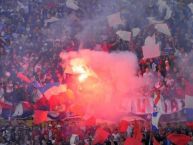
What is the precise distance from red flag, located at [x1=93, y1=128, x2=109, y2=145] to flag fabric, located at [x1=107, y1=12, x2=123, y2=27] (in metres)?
2.48

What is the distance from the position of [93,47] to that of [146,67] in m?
1.21

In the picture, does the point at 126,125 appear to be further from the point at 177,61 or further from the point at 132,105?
the point at 177,61

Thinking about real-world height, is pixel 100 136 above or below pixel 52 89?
below

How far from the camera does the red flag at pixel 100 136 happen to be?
940 centimetres

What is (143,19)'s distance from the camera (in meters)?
10.7

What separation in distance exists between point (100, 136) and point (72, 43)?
221 cm

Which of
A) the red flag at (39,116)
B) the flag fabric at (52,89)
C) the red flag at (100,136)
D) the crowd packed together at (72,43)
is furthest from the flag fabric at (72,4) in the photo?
the red flag at (100,136)

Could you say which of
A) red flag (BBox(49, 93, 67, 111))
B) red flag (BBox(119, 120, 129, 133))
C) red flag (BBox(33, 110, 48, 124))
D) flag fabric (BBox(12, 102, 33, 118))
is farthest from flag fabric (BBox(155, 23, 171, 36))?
flag fabric (BBox(12, 102, 33, 118))

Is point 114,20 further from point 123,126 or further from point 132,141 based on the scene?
point 132,141

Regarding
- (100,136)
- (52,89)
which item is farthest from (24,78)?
(100,136)

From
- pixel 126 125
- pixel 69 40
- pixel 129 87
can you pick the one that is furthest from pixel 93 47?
pixel 126 125

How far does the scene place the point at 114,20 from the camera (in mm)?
10734

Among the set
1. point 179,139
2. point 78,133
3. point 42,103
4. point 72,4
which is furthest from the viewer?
point 72,4

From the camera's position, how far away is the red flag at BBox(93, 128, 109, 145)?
9.40 meters
